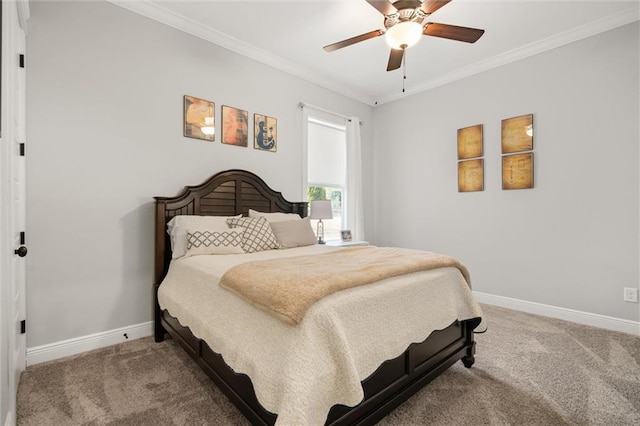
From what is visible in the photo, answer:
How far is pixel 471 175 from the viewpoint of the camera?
384cm

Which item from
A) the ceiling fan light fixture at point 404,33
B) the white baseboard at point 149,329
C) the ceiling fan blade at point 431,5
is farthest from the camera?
the white baseboard at point 149,329

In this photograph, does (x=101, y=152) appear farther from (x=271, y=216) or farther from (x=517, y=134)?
(x=517, y=134)

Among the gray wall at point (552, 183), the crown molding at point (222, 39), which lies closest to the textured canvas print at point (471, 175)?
the gray wall at point (552, 183)

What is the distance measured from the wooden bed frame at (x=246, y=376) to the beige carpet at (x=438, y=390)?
132mm

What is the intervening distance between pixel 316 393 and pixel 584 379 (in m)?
1.96

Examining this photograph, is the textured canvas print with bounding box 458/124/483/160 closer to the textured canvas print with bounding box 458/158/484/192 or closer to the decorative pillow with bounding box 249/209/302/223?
the textured canvas print with bounding box 458/158/484/192

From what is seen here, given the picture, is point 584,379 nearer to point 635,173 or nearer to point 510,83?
point 635,173

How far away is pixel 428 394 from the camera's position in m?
1.80

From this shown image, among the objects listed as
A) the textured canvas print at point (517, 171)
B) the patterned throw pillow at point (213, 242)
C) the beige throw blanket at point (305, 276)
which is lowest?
the beige throw blanket at point (305, 276)

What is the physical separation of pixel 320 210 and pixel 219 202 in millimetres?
1239

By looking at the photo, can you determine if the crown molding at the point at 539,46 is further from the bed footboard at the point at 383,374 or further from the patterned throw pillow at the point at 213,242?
the patterned throw pillow at the point at 213,242

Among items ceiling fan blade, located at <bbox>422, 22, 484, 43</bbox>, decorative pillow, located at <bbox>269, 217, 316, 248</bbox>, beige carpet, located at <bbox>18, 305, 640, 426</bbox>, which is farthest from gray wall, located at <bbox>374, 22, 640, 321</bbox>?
decorative pillow, located at <bbox>269, 217, 316, 248</bbox>

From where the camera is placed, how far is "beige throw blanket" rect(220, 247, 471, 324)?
129 cm

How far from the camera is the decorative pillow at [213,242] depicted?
243cm
